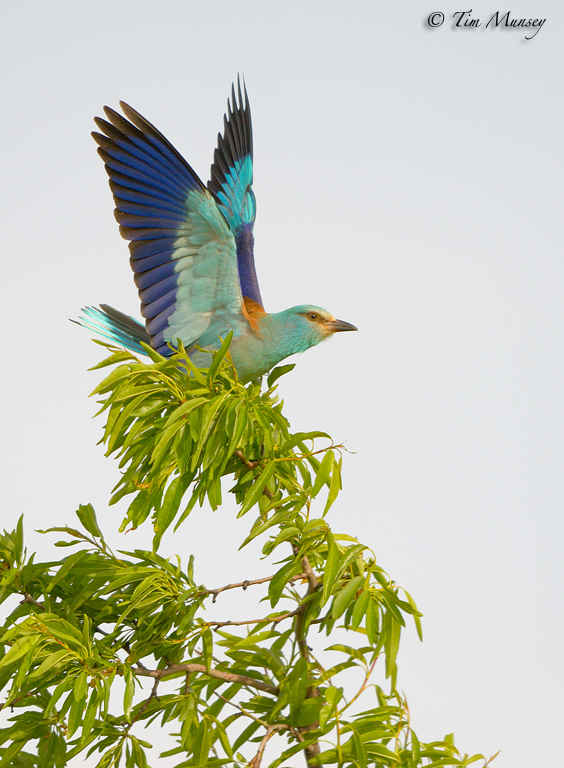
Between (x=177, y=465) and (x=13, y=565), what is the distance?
2.53 feet

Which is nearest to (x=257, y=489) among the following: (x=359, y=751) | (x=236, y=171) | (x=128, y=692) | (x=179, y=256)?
(x=128, y=692)

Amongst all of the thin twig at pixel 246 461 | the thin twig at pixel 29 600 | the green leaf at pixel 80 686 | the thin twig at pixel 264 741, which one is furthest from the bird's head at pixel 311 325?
the green leaf at pixel 80 686

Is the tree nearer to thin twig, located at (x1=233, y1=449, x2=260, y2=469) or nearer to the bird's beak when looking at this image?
thin twig, located at (x1=233, y1=449, x2=260, y2=469)

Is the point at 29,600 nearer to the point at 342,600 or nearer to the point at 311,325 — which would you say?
the point at 342,600

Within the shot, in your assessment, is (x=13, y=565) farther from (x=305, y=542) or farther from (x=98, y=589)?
(x=305, y=542)

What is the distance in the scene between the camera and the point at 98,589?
2562 mm

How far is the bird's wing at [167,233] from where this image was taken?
3766mm

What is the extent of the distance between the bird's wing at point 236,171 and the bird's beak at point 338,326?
129cm

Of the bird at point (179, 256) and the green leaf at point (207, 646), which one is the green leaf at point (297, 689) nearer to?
the green leaf at point (207, 646)

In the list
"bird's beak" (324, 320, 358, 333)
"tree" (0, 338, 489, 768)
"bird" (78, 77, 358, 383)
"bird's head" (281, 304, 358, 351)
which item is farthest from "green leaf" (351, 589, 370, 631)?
"bird's beak" (324, 320, 358, 333)

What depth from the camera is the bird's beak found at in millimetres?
4416

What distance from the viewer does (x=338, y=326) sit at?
4.45 meters

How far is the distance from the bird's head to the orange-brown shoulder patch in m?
0.17

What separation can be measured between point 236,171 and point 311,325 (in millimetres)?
2115
